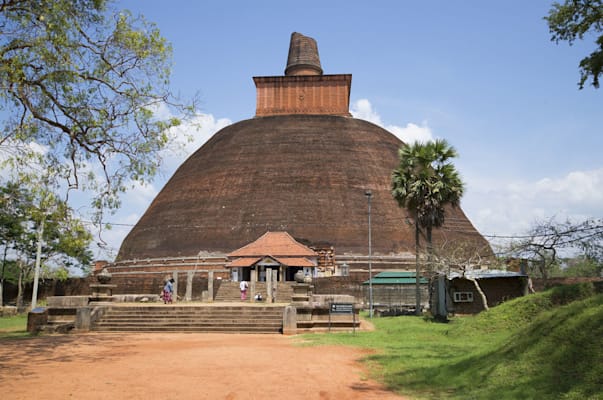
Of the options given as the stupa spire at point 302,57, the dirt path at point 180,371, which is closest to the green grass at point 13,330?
the dirt path at point 180,371

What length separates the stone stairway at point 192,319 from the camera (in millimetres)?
19641

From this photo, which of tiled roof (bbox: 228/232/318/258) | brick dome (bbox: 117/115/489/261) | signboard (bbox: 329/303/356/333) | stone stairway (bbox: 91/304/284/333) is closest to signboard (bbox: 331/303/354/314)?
signboard (bbox: 329/303/356/333)

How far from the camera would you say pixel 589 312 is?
7.82 metres

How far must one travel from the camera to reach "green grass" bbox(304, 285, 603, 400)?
22.3 ft

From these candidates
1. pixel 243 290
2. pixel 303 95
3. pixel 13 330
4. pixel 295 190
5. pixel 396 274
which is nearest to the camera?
pixel 13 330

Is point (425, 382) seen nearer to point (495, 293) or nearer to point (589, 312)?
point (589, 312)

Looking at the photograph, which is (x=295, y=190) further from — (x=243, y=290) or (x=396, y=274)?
(x=243, y=290)

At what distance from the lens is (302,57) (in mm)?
53969

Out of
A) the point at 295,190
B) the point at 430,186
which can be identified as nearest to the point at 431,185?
the point at 430,186

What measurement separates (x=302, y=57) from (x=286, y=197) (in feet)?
A: 61.1

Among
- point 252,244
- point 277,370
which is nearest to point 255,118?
point 252,244

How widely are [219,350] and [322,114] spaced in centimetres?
3886

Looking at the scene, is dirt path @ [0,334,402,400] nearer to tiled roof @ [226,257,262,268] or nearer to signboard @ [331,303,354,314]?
signboard @ [331,303,354,314]

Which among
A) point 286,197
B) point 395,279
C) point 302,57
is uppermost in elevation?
point 302,57
